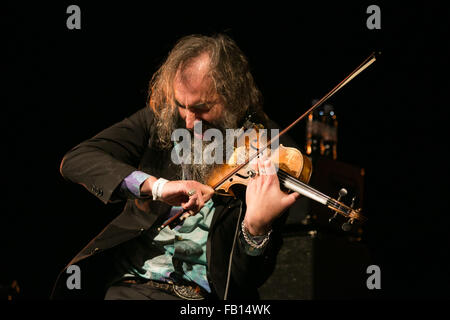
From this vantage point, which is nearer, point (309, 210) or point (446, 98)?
point (309, 210)

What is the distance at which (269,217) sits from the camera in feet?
Answer: 5.71

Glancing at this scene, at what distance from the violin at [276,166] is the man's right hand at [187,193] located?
5cm

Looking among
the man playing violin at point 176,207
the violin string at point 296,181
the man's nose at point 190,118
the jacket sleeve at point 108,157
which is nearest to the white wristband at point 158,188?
the man playing violin at point 176,207

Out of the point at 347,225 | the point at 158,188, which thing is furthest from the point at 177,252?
the point at 347,225

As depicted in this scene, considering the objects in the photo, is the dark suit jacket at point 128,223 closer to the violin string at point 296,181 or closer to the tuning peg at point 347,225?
the violin string at point 296,181

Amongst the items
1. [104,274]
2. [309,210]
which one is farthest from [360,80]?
[104,274]

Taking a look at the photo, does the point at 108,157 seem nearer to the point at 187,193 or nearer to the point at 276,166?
the point at 187,193

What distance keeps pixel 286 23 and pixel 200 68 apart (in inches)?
38.7

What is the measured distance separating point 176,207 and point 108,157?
1.00 ft

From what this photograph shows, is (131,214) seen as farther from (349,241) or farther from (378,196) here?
(378,196)

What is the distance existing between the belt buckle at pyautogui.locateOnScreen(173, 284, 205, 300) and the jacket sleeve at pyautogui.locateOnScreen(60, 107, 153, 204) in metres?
0.41

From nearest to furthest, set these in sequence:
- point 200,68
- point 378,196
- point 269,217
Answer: point 269,217 → point 200,68 → point 378,196

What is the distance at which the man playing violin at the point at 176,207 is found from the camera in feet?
6.08

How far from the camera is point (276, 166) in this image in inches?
70.7
